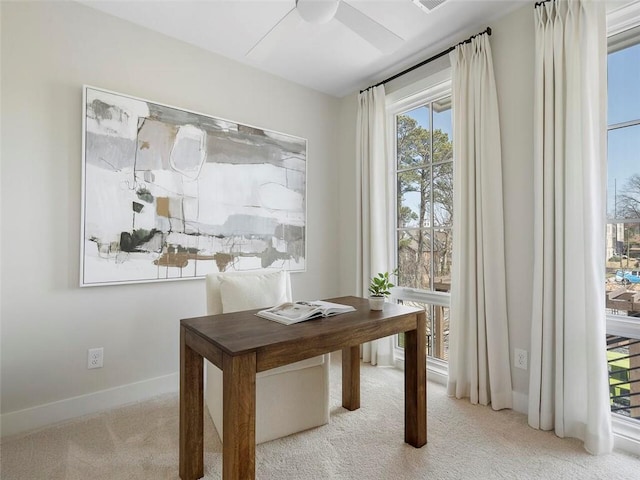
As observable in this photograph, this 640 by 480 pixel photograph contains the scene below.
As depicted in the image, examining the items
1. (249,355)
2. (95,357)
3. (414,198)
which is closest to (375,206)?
(414,198)

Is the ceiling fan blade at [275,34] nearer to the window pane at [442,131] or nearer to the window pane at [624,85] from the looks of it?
the window pane at [442,131]

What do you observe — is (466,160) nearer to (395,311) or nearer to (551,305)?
(551,305)

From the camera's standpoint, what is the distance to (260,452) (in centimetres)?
169

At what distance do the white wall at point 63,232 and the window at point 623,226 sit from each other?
254 centimetres

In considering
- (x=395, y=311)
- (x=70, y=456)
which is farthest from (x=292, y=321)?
(x=70, y=456)

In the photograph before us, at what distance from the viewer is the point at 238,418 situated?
3.74 feet

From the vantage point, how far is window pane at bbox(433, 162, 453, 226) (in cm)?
261

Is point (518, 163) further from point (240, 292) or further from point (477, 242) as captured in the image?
point (240, 292)

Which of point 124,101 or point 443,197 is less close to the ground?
point 124,101

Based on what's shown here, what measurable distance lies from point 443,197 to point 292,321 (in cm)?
172

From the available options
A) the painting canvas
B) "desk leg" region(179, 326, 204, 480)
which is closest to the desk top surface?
"desk leg" region(179, 326, 204, 480)

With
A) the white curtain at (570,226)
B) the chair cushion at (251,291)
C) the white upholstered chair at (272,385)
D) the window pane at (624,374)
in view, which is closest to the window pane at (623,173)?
the white curtain at (570,226)

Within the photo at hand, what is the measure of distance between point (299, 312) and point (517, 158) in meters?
1.63

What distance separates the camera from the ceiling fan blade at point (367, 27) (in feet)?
5.00
